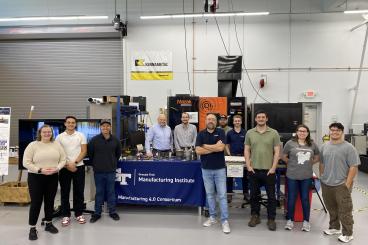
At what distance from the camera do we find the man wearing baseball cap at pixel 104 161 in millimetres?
4215

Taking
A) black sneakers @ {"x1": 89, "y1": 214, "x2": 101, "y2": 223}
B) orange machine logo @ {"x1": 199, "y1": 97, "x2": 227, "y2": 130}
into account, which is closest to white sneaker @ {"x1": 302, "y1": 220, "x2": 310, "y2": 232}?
black sneakers @ {"x1": 89, "y1": 214, "x2": 101, "y2": 223}

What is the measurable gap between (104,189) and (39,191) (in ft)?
3.04

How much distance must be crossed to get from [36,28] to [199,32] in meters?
5.23

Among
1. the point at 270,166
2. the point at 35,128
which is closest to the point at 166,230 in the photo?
the point at 270,166

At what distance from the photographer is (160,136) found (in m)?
5.37

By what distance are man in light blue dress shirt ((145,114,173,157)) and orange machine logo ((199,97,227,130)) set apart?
188 cm

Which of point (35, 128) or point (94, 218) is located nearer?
point (94, 218)

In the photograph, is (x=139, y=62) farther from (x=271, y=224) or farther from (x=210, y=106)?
(x=271, y=224)

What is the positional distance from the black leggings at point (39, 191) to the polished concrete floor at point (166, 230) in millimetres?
327

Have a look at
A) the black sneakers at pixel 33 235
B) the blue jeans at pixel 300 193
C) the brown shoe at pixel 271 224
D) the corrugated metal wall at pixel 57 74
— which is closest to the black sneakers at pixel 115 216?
the black sneakers at pixel 33 235

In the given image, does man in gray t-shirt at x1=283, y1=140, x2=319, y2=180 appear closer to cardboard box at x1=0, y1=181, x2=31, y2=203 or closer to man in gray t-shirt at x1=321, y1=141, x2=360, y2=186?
man in gray t-shirt at x1=321, y1=141, x2=360, y2=186

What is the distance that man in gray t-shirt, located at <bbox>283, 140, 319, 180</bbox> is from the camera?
3.87 meters

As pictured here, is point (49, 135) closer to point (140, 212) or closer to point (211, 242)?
point (140, 212)

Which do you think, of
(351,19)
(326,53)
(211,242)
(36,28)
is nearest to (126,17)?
(36,28)
